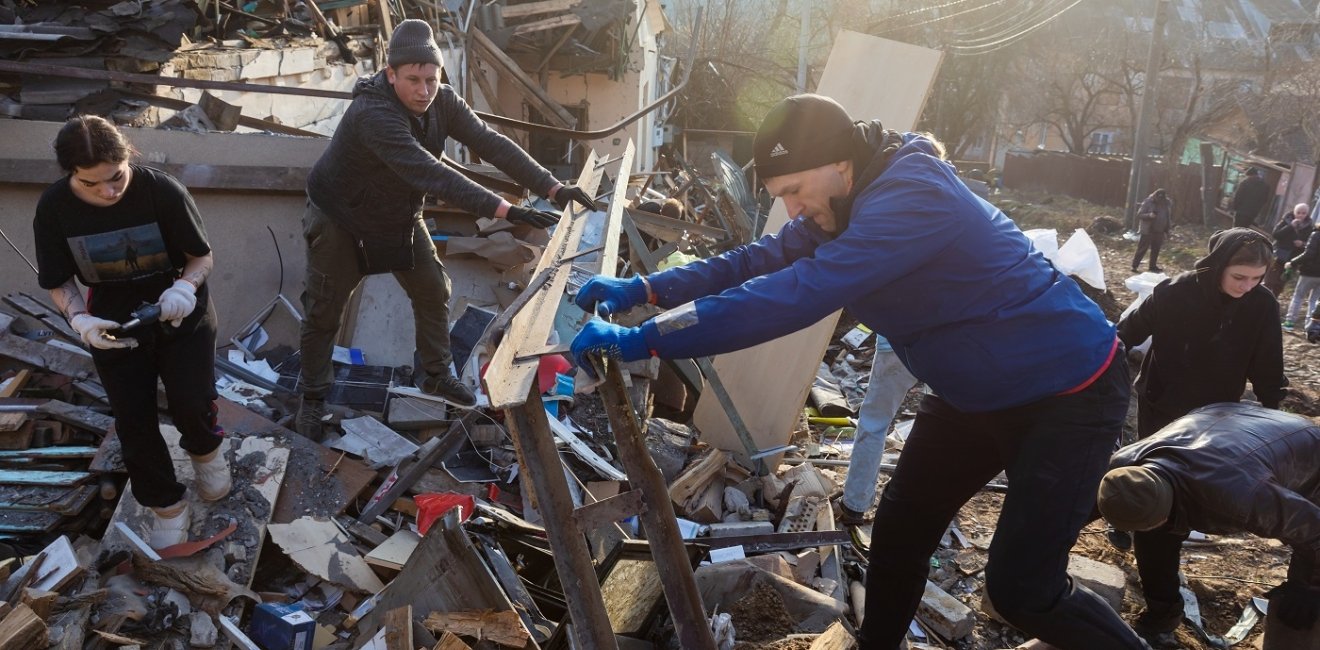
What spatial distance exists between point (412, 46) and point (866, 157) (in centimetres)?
220

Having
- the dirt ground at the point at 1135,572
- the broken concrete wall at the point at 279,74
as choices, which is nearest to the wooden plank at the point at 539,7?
the broken concrete wall at the point at 279,74

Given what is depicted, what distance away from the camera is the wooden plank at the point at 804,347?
488 centimetres

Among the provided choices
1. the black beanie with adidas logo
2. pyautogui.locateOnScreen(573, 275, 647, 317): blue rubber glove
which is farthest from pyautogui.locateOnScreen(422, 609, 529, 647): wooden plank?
the black beanie with adidas logo

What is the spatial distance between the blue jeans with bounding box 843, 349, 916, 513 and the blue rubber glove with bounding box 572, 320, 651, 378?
7.82 ft

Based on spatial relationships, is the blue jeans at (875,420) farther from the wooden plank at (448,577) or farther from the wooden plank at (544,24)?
the wooden plank at (544,24)

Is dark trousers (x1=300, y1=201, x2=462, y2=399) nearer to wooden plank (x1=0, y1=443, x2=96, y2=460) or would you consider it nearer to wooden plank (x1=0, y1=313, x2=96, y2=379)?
wooden plank (x1=0, y1=443, x2=96, y2=460)

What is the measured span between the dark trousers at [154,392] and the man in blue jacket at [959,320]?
187cm

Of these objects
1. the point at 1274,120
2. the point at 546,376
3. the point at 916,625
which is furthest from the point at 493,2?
the point at 1274,120

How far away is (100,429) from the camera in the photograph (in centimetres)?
375

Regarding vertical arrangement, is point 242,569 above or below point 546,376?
below

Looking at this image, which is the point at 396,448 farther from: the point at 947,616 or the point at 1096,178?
the point at 1096,178

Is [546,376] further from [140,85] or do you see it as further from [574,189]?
[140,85]

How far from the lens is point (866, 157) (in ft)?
7.47

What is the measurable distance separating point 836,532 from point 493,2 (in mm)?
9986
